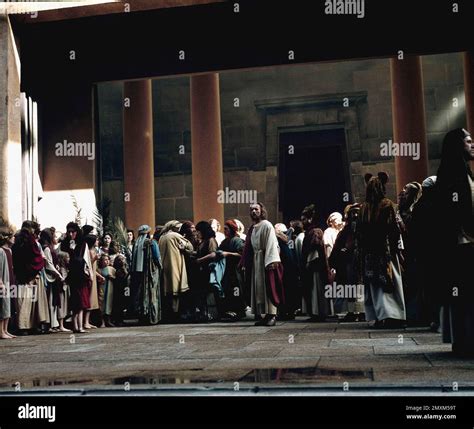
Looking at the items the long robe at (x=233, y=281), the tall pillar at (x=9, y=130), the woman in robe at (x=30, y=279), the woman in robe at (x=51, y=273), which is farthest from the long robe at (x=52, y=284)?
the long robe at (x=233, y=281)

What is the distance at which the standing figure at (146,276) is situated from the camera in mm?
13969

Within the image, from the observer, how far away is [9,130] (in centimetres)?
1434

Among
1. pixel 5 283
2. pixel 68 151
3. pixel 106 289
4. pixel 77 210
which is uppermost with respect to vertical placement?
pixel 68 151

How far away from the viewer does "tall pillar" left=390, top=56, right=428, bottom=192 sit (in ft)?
61.2

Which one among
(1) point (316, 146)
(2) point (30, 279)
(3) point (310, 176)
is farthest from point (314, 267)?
(3) point (310, 176)

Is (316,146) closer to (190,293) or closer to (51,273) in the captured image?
(190,293)

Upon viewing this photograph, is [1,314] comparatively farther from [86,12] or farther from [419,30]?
[419,30]

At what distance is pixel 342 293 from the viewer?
41.5 feet

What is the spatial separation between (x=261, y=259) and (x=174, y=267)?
260cm

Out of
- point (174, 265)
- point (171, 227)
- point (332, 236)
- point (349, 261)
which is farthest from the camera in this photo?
point (171, 227)

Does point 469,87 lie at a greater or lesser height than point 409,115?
greater

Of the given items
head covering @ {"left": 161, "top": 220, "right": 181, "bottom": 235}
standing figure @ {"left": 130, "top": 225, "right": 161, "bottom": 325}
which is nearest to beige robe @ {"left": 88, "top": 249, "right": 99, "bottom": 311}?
standing figure @ {"left": 130, "top": 225, "right": 161, "bottom": 325}

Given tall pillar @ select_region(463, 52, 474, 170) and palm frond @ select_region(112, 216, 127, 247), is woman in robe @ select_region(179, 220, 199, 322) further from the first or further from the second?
tall pillar @ select_region(463, 52, 474, 170)
